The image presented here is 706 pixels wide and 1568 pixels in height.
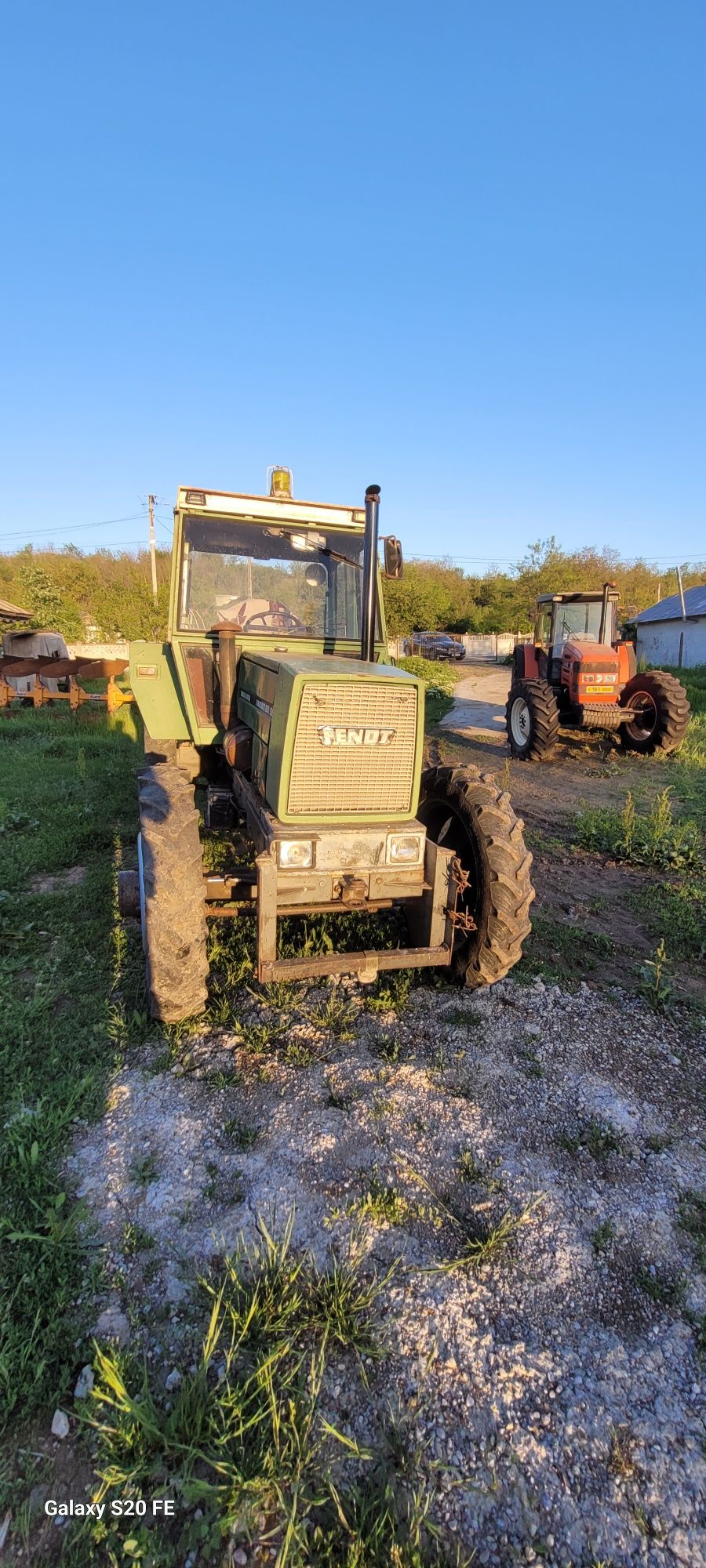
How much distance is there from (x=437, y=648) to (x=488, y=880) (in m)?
33.6

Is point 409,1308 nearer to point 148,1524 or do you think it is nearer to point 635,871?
point 148,1524

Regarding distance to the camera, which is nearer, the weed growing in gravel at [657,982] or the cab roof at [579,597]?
the weed growing in gravel at [657,982]

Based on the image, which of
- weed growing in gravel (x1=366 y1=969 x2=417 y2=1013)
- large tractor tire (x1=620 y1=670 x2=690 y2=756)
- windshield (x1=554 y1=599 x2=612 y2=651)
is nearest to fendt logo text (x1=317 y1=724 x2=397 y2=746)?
weed growing in gravel (x1=366 y1=969 x2=417 y2=1013)

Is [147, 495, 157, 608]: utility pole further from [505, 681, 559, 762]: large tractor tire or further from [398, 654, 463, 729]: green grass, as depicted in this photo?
[505, 681, 559, 762]: large tractor tire

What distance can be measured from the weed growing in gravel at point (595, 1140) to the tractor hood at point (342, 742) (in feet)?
5.08

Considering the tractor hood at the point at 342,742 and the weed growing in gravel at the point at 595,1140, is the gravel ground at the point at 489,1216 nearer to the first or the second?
the weed growing in gravel at the point at 595,1140

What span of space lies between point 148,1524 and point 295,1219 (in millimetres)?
828

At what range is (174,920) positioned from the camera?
3.04 metres

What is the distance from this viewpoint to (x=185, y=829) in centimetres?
329

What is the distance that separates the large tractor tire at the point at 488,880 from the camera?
3510mm

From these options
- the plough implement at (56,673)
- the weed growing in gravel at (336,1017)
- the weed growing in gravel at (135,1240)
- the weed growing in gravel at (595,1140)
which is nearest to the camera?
the weed growing in gravel at (135,1240)

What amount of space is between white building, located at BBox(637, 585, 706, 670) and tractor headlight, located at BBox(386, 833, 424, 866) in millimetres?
27257

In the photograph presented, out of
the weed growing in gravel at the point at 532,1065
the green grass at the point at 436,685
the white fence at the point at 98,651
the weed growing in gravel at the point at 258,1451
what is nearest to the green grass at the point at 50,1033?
the weed growing in gravel at the point at 258,1451

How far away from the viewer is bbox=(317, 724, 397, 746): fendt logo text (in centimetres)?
319
